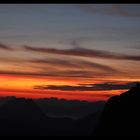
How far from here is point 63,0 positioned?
8.82ft

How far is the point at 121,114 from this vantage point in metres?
87.8

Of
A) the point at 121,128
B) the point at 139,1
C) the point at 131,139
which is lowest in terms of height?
the point at 121,128

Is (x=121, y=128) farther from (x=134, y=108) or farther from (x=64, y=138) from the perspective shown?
(x=64, y=138)

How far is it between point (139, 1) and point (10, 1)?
112cm

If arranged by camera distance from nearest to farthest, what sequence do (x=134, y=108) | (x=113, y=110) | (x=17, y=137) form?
1. (x=17, y=137)
2. (x=134, y=108)
3. (x=113, y=110)

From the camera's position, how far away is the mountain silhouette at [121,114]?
272ft

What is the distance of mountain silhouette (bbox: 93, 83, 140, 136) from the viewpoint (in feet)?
272

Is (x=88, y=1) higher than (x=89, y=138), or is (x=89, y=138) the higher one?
(x=88, y=1)

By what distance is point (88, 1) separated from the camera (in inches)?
105

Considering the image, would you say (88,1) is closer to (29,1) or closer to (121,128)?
(29,1)

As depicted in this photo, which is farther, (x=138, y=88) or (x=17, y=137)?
(x=138, y=88)

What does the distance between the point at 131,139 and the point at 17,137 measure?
3.29ft

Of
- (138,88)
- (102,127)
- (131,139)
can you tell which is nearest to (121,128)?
(102,127)

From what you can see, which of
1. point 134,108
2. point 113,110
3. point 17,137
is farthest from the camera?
point 113,110
